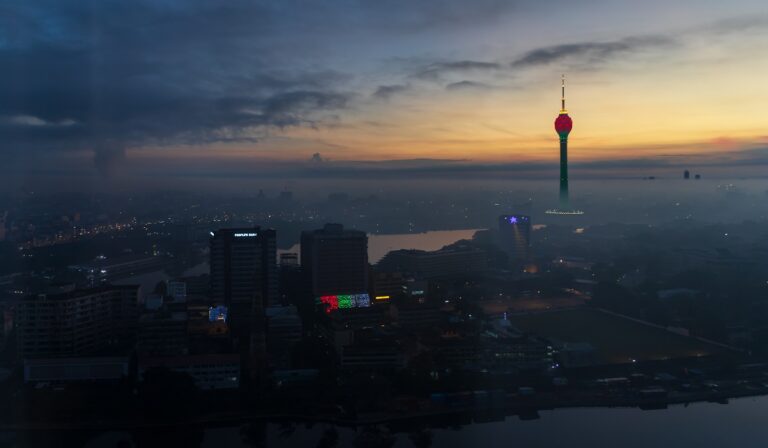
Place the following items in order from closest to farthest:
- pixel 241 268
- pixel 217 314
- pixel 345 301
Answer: pixel 217 314
pixel 241 268
pixel 345 301

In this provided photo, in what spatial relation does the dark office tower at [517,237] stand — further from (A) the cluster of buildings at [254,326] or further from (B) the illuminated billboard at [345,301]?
(B) the illuminated billboard at [345,301]

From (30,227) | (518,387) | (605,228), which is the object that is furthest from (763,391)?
(605,228)

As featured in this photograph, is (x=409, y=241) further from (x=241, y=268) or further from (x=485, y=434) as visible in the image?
(x=485, y=434)

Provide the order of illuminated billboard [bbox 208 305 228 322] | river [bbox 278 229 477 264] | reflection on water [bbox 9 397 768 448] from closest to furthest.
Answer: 1. reflection on water [bbox 9 397 768 448]
2. illuminated billboard [bbox 208 305 228 322]
3. river [bbox 278 229 477 264]

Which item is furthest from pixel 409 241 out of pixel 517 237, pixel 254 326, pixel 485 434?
pixel 485 434

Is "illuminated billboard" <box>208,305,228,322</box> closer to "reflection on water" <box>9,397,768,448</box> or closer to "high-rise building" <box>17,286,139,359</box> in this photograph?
"high-rise building" <box>17,286,139,359</box>

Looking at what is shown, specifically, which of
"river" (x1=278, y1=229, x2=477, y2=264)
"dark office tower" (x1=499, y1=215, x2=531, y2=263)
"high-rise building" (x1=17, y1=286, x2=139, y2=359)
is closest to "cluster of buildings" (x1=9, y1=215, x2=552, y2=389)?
"high-rise building" (x1=17, y1=286, x2=139, y2=359)
